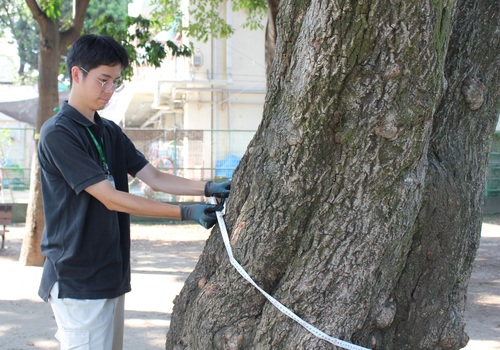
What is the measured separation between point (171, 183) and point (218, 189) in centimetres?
38

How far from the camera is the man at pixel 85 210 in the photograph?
9.87ft

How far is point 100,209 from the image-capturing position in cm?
315

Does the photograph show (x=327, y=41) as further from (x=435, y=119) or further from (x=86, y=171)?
(x=86, y=171)

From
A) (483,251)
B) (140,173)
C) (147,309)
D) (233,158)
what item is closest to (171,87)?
(233,158)

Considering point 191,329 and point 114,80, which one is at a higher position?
point 114,80

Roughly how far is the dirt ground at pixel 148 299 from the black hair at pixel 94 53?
11.0ft

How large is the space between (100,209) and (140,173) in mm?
616

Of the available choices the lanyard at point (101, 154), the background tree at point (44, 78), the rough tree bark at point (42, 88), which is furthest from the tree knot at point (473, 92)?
the rough tree bark at point (42, 88)

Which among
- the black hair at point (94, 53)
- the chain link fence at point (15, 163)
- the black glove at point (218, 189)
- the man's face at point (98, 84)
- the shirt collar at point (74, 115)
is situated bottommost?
the chain link fence at point (15, 163)

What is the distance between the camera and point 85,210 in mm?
3084

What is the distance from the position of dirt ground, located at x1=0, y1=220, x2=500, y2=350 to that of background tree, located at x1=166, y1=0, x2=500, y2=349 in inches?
131

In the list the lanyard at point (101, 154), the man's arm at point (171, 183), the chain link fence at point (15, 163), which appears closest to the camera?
the lanyard at point (101, 154)

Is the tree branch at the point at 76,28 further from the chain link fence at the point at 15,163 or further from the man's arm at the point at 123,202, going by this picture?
the chain link fence at the point at 15,163

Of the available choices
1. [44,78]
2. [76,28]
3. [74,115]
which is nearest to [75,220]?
[74,115]
